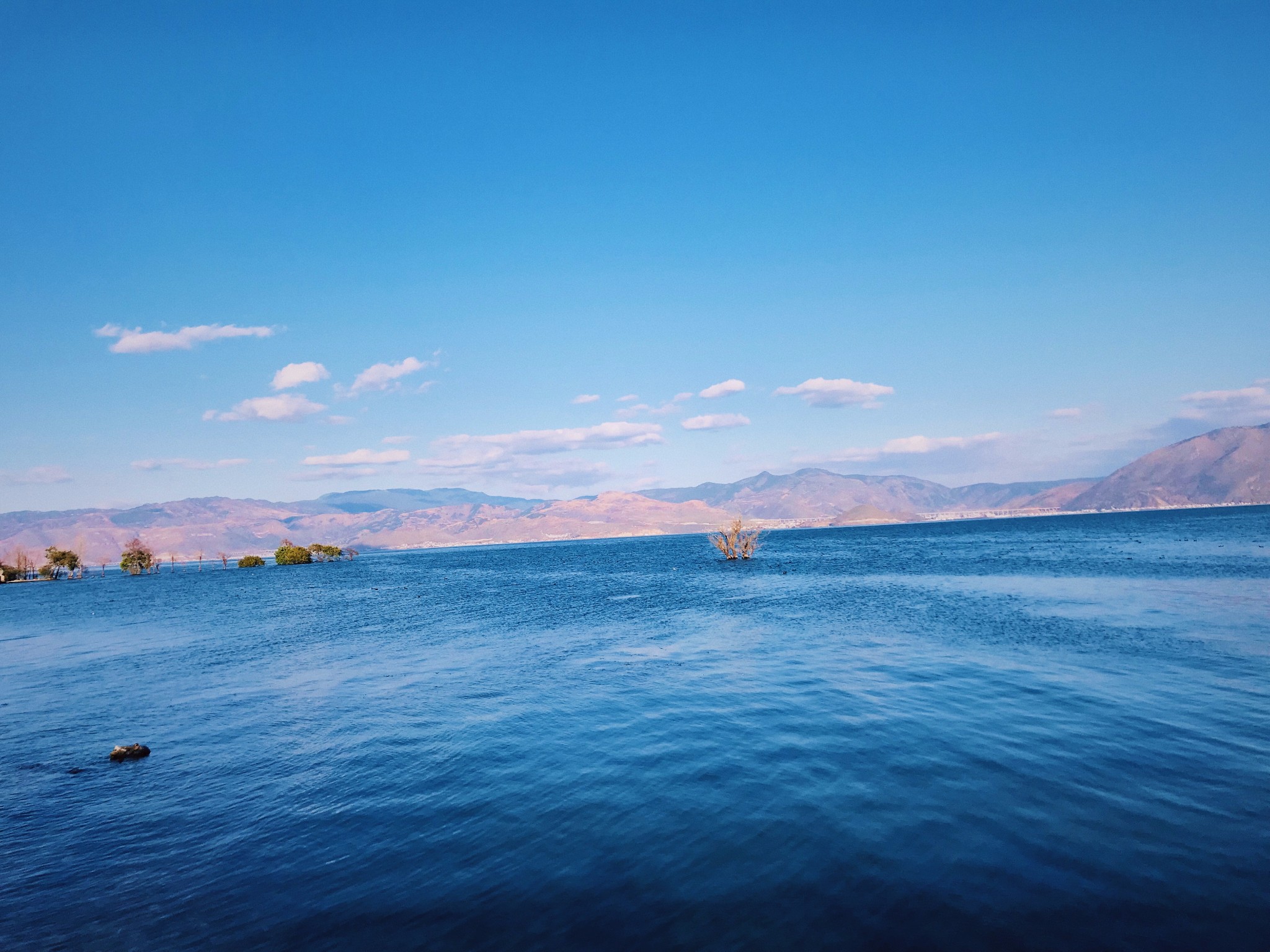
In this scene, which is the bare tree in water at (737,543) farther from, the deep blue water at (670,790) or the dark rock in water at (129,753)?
the dark rock in water at (129,753)

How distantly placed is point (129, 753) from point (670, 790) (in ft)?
67.2

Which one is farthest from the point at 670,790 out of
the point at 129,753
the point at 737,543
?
the point at 737,543

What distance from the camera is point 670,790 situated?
18219mm

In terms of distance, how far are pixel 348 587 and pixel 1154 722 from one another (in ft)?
374

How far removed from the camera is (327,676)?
36156 mm

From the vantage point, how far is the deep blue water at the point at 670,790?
12297mm

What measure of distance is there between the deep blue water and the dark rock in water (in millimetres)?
560

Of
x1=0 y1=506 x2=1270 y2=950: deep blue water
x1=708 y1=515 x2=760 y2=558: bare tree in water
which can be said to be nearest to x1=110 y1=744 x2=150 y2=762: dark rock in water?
x1=0 y1=506 x2=1270 y2=950: deep blue water

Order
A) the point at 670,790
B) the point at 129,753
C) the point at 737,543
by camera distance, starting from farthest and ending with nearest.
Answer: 1. the point at 737,543
2. the point at 129,753
3. the point at 670,790

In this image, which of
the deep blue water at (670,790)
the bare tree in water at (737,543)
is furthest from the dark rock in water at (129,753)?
the bare tree in water at (737,543)

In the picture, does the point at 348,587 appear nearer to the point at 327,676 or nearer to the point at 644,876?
the point at 327,676

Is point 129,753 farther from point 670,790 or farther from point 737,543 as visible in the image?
point 737,543

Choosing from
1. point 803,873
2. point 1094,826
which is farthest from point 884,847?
point 1094,826

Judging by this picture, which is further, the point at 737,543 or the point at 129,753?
the point at 737,543
